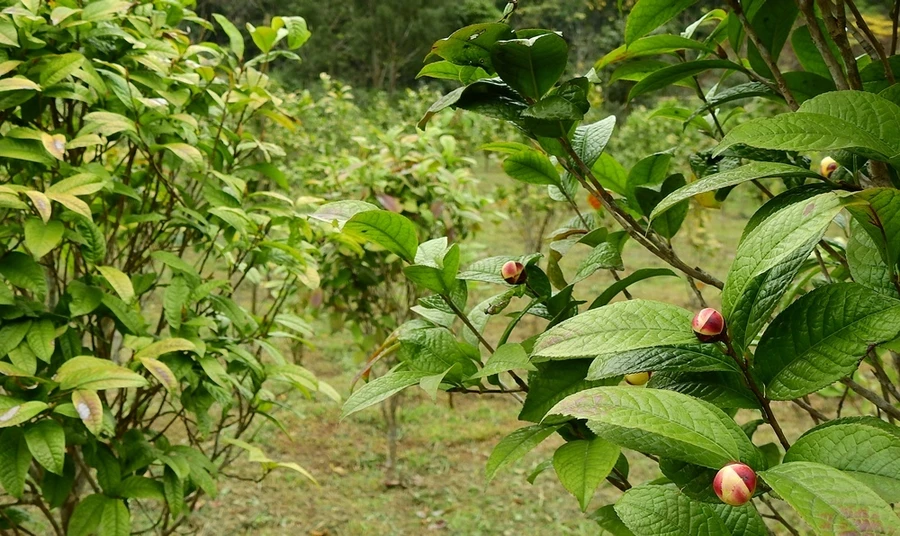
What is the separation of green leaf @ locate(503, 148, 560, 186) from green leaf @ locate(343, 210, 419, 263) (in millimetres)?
165

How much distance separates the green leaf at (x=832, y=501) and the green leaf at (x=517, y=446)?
231 millimetres

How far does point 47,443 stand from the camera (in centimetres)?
113

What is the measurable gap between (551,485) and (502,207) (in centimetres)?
399

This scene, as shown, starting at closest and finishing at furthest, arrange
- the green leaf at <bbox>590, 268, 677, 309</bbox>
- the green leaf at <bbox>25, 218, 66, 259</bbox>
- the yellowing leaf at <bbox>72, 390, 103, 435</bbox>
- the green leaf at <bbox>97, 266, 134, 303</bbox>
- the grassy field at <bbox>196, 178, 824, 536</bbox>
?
the green leaf at <bbox>590, 268, 677, 309</bbox> → the yellowing leaf at <bbox>72, 390, 103, 435</bbox> → the green leaf at <bbox>25, 218, 66, 259</bbox> → the green leaf at <bbox>97, 266, 134, 303</bbox> → the grassy field at <bbox>196, 178, 824, 536</bbox>

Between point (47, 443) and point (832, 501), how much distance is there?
118 centimetres

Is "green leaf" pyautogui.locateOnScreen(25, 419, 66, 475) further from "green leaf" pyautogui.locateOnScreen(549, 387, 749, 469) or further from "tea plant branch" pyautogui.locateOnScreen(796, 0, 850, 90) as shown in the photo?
"tea plant branch" pyautogui.locateOnScreen(796, 0, 850, 90)

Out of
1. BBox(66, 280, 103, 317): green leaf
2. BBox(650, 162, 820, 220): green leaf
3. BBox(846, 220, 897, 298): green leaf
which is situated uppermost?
BBox(650, 162, 820, 220): green leaf

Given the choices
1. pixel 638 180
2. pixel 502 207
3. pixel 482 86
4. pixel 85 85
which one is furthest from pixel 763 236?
pixel 502 207

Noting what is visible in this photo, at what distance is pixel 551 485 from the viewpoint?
3.21 meters

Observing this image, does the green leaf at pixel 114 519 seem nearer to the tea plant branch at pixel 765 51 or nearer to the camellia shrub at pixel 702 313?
the camellia shrub at pixel 702 313

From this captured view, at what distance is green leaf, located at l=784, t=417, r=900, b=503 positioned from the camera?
36 cm

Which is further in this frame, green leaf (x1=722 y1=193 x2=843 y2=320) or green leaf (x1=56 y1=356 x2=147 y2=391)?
green leaf (x1=56 y1=356 x2=147 y2=391)

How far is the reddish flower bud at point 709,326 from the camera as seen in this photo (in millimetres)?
400

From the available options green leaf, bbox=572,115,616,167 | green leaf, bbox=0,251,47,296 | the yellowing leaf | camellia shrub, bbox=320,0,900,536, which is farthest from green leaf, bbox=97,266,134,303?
green leaf, bbox=572,115,616,167
